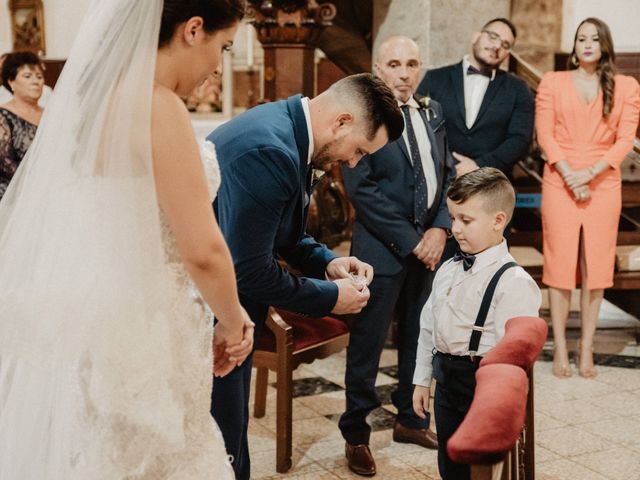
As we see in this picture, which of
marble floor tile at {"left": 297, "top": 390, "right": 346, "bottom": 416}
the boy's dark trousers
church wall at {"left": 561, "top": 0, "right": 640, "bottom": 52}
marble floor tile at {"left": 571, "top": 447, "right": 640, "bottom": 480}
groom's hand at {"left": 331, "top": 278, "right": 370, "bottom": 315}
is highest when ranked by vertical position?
church wall at {"left": 561, "top": 0, "right": 640, "bottom": 52}

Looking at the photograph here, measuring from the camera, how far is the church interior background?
11.6ft

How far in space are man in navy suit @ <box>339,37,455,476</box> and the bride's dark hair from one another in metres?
1.84

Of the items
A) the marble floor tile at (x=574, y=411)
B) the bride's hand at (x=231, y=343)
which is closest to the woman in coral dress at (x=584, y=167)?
the marble floor tile at (x=574, y=411)

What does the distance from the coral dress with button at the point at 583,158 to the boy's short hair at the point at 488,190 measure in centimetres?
229

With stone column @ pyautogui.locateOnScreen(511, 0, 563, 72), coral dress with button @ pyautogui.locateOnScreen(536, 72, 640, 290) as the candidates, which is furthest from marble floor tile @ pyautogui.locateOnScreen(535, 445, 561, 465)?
stone column @ pyautogui.locateOnScreen(511, 0, 563, 72)

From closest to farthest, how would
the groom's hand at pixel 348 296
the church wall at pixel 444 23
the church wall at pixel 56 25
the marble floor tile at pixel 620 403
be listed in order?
the groom's hand at pixel 348 296 < the marble floor tile at pixel 620 403 < the church wall at pixel 444 23 < the church wall at pixel 56 25

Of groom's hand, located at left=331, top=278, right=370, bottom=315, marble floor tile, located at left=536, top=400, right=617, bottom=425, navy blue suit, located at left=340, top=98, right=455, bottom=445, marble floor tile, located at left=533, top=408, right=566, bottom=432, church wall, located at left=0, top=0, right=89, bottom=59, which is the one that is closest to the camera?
groom's hand, located at left=331, top=278, right=370, bottom=315

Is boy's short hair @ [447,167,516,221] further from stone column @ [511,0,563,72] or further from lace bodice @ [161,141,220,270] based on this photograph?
stone column @ [511,0,563,72]

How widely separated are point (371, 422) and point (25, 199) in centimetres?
241

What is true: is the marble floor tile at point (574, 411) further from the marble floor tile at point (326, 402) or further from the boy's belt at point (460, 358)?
the boy's belt at point (460, 358)

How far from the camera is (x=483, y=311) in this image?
2.42m

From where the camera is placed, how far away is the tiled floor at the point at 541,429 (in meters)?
3.39

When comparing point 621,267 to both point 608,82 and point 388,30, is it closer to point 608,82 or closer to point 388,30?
point 608,82

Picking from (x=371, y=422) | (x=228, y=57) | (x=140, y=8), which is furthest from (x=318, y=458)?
(x=228, y=57)
